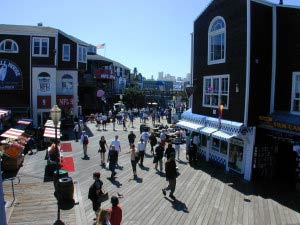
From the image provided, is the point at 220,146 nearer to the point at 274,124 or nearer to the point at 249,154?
the point at 249,154

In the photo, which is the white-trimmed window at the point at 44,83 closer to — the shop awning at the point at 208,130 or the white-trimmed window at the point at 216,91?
the white-trimmed window at the point at 216,91

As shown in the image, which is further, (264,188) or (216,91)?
(216,91)

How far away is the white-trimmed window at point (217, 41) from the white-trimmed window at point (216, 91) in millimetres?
947

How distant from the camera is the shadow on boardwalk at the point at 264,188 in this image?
541 inches

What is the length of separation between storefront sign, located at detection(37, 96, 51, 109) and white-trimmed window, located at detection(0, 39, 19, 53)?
496 cm

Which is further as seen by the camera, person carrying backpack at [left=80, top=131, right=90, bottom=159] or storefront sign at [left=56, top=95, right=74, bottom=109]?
storefront sign at [left=56, top=95, right=74, bottom=109]

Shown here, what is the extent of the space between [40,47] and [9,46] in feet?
9.28

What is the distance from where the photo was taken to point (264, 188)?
50.5ft

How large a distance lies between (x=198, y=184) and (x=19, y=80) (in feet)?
81.4

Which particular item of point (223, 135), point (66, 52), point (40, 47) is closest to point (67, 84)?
point (66, 52)

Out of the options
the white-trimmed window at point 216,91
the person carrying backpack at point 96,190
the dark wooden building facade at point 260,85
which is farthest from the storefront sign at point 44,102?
the person carrying backpack at point 96,190

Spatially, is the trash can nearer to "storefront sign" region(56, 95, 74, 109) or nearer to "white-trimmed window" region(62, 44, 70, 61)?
"storefront sign" region(56, 95, 74, 109)

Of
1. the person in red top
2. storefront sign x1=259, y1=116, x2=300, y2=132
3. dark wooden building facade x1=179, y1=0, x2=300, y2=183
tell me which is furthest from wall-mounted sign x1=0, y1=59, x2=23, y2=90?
the person in red top

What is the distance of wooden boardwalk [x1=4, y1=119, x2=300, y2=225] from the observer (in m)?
11.7
